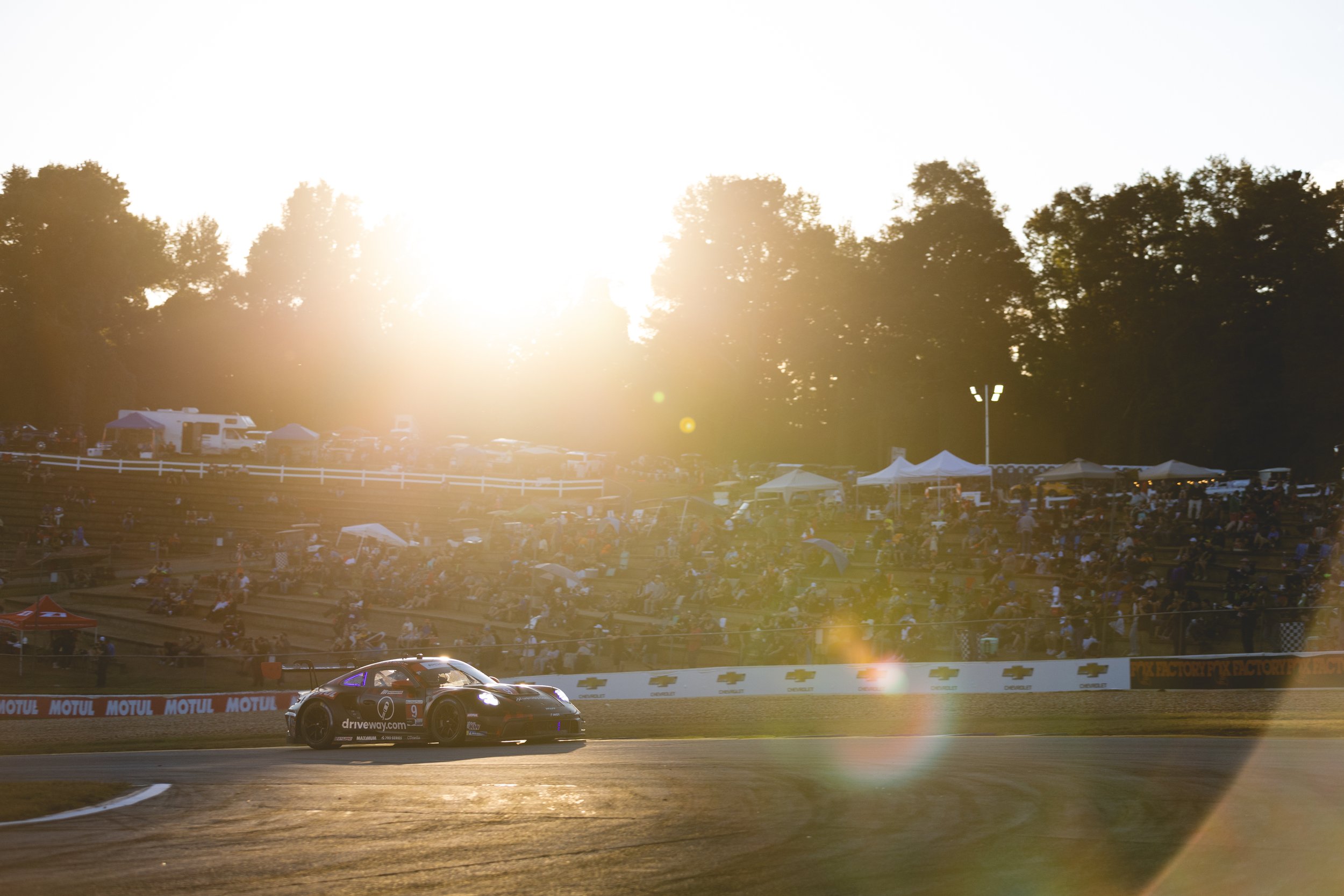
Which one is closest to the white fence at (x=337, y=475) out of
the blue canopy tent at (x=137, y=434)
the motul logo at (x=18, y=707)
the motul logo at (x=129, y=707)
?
the blue canopy tent at (x=137, y=434)

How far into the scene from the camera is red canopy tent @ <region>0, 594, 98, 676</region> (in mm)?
32031

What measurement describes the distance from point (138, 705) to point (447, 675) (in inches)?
595

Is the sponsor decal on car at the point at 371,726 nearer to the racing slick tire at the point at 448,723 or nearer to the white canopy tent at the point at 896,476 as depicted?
the racing slick tire at the point at 448,723

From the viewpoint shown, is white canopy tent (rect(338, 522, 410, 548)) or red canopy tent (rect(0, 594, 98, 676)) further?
white canopy tent (rect(338, 522, 410, 548))

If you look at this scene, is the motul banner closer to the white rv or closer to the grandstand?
the grandstand

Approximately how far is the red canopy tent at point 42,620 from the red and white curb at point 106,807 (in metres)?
22.9

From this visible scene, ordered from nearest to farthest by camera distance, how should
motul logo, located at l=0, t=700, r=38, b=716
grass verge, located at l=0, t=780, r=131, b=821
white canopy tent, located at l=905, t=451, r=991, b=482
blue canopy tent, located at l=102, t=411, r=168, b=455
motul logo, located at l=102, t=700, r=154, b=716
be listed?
grass verge, located at l=0, t=780, r=131, b=821, motul logo, located at l=0, t=700, r=38, b=716, motul logo, located at l=102, t=700, r=154, b=716, white canopy tent, located at l=905, t=451, r=991, b=482, blue canopy tent, located at l=102, t=411, r=168, b=455

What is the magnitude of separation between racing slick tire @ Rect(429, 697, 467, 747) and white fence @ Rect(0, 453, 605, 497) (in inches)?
1239

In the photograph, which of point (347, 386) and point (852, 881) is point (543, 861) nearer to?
point (852, 881)

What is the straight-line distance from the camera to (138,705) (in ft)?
93.8

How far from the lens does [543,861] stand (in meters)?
7.84

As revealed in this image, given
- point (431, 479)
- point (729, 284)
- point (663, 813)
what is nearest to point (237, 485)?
point (431, 479)

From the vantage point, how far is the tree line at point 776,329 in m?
57.4

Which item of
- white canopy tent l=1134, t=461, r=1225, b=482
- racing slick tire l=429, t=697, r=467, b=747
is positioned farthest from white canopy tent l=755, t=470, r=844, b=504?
racing slick tire l=429, t=697, r=467, b=747
